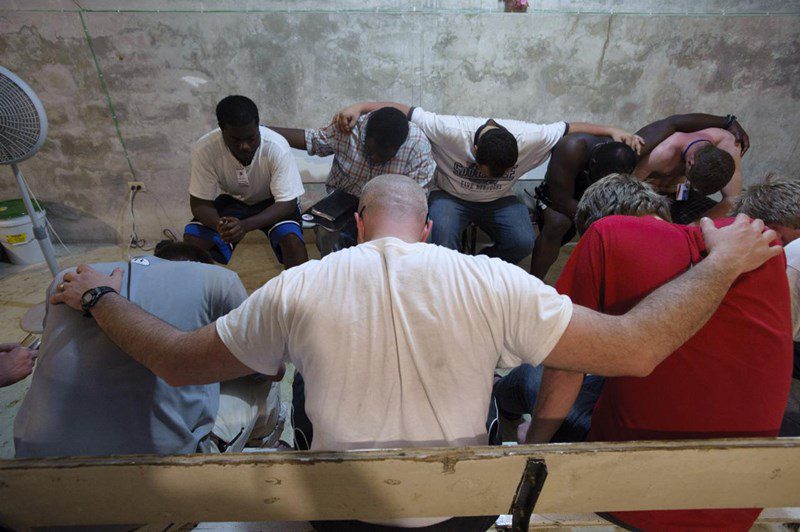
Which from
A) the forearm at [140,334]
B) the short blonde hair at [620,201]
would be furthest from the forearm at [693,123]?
the forearm at [140,334]

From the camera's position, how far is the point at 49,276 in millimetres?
3330

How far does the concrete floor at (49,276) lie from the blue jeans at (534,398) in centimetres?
115

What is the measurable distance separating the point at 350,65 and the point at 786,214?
2873mm

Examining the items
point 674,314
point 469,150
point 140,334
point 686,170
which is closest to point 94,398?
point 140,334

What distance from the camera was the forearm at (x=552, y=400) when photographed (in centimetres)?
126

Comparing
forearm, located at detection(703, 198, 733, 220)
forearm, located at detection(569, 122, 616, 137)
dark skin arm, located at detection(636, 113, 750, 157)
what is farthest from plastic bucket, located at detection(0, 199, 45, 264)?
forearm, located at detection(703, 198, 733, 220)

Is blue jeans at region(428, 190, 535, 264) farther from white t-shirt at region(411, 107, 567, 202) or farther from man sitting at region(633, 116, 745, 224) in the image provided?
man sitting at region(633, 116, 745, 224)

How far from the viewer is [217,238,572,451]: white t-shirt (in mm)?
934

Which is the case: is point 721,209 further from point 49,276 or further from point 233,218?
point 49,276

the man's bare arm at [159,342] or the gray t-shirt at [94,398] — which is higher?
the man's bare arm at [159,342]

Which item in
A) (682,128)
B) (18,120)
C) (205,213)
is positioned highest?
(18,120)

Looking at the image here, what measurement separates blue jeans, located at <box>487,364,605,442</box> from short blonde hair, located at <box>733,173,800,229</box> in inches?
38.2

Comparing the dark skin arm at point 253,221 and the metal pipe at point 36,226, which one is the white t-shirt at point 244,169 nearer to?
the dark skin arm at point 253,221

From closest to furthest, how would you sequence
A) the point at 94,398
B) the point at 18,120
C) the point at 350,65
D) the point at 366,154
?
the point at 94,398 → the point at 18,120 → the point at 366,154 → the point at 350,65
